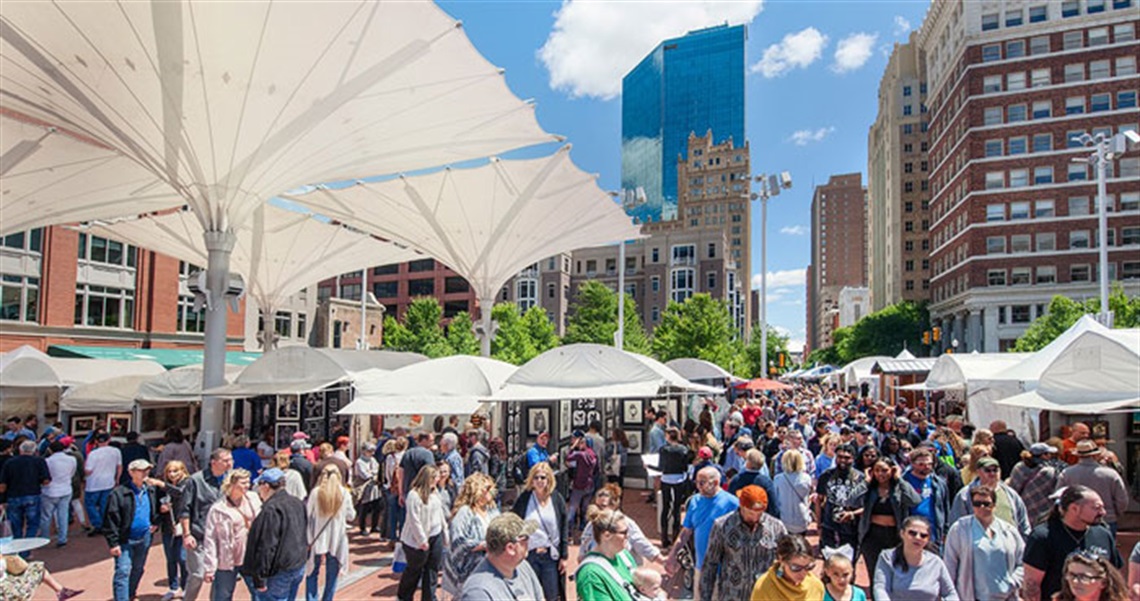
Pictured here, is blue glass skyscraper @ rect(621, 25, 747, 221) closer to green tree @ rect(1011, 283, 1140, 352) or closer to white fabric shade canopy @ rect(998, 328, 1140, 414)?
green tree @ rect(1011, 283, 1140, 352)

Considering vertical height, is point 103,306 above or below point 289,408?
above

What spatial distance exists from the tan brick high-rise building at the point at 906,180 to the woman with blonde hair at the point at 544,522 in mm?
95555

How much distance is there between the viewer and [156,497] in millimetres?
8305

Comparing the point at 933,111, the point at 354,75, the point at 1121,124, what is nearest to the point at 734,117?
the point at 933,111

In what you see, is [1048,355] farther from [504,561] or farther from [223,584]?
[223,584]

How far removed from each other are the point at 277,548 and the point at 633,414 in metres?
11.6

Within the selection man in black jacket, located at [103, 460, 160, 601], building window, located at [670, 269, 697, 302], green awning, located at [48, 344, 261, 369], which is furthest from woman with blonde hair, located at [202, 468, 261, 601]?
building window, located at [670, 269, 697, 302]

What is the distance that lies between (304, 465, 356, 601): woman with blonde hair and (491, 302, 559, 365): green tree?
1659 inches

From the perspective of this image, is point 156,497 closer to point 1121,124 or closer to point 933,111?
point 1121,124

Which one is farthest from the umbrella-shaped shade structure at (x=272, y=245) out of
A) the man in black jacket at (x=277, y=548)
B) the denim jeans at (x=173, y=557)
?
the man in black jacket at (x=277, y=548)

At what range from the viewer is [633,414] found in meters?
A: 17.0

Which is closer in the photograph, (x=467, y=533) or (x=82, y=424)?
(x=467, y=533)

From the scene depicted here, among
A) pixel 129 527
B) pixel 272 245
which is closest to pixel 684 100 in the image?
pixel 272 245

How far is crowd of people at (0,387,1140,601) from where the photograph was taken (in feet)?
15.0
